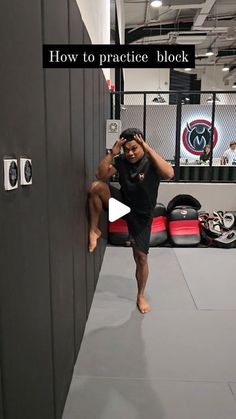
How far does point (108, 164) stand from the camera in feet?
10.5

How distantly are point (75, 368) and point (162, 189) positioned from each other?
4502mm

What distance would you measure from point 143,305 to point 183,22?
1093 cm

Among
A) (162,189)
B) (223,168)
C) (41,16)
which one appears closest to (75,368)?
(41,16)

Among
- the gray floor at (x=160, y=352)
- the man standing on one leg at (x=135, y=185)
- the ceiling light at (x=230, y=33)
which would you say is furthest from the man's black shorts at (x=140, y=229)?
the ceiling light at (x=230, y=33)

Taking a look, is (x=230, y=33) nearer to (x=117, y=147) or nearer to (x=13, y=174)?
(x=117, y=147)

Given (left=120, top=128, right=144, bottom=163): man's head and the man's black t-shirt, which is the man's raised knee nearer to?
the man's black t-shirt

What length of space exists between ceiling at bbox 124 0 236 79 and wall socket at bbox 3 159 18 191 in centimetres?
863

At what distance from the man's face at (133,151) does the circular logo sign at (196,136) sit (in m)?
9.30

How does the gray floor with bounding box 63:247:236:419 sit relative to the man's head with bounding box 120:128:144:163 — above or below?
below

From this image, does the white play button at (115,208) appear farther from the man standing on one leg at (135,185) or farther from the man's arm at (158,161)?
the man's arm at (158,161)

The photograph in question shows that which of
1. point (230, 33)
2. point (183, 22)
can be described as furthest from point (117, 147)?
point (183, 22)

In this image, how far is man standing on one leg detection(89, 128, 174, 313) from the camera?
123 inches

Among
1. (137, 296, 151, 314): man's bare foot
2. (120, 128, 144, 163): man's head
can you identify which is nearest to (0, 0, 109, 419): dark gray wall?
(120, 128, 144, 163): man's head

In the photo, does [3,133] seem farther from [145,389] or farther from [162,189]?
[162,189]
